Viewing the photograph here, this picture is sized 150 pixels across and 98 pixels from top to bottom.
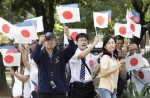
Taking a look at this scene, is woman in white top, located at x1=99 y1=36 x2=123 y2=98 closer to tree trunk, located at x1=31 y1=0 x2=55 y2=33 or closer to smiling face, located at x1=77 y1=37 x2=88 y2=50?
smiling face, located at x1=77 y1=37 x2=88 y2=50

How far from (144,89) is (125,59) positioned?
2.17 ft

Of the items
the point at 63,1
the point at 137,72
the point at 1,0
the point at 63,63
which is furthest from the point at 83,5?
the point at 63,63

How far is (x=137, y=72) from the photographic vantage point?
6.59 m

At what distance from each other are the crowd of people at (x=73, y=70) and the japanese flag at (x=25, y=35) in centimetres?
13

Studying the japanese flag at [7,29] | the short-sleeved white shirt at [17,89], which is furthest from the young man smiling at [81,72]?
the japanese flag at [7,29]

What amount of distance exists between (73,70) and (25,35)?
38.0 inches

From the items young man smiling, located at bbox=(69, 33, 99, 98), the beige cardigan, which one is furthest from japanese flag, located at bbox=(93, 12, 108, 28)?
the beige cardigan

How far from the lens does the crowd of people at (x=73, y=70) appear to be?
516 centimetres

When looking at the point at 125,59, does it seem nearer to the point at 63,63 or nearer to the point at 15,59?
the point at 63,63

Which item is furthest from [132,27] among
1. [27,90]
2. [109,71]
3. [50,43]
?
[27,90]

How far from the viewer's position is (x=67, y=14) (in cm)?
602

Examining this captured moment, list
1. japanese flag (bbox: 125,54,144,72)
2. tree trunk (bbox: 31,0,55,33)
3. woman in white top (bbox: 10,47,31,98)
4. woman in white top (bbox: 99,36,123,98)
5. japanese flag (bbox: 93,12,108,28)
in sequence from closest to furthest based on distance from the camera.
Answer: woman in white top (bbox: 99,36,123,98) → woman in white top (bbox: 10,47,31,98) → japanese flag (bbox: 125,54,144,72) → japanese flag (bbox: 93,12,108,28) → tree trunk (bbox: 31,0,55,33)

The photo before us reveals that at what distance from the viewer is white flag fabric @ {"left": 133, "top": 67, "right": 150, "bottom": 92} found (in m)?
6.51

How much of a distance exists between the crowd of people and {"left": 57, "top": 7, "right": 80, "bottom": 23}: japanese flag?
32cm
